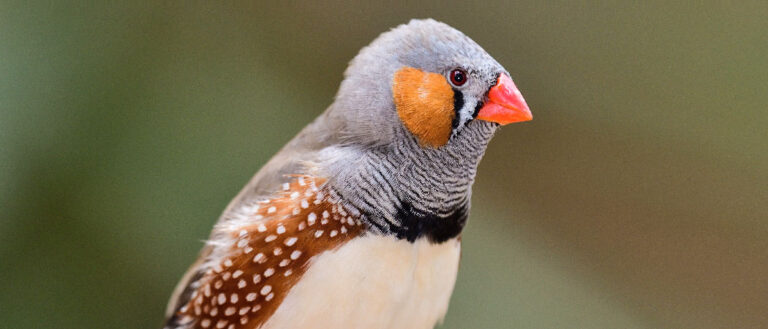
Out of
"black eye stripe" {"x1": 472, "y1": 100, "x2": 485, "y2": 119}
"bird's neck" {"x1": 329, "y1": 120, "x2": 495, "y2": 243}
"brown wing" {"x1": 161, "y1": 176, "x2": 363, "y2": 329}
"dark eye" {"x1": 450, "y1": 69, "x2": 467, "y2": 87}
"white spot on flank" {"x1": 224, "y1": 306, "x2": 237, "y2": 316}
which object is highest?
"dark eye" {"x1": 450, "y1": 69, "x2": 467, "y2": 87}

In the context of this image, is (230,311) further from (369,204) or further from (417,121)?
(417,121)

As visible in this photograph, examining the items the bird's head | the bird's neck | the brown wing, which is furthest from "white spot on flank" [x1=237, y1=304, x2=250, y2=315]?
the bird's head

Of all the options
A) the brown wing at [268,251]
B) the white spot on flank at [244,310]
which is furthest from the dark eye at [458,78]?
the white spot on flank at [244,310]

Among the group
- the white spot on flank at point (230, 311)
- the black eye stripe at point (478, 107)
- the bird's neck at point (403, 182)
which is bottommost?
the white spot on flank at point (230, 311)

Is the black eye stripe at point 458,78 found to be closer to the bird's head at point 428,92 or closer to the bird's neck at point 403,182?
the bird's head at point 428,92

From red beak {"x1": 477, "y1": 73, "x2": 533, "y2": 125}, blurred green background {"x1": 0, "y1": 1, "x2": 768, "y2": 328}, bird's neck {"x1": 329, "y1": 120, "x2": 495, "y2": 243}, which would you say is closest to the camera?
red beak {"x1": 477, "y1": 73, "x2": 533, "y2": 125}

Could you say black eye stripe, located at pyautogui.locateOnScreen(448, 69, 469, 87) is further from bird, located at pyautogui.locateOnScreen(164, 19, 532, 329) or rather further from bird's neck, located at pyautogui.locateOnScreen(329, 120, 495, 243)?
bird's neck, located at pyautogui.locateOnScreen(329, 120, 495, 243)

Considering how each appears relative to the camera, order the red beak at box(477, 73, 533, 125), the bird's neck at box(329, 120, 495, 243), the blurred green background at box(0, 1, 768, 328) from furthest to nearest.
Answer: the blurred green background at box(0, 1, 768, 328), the bird's neck at box(329, 120, 495, 243), the red beak at box(477, 73, 533, 125)

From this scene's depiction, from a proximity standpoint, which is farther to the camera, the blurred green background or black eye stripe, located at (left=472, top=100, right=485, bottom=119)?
the blurred green background
